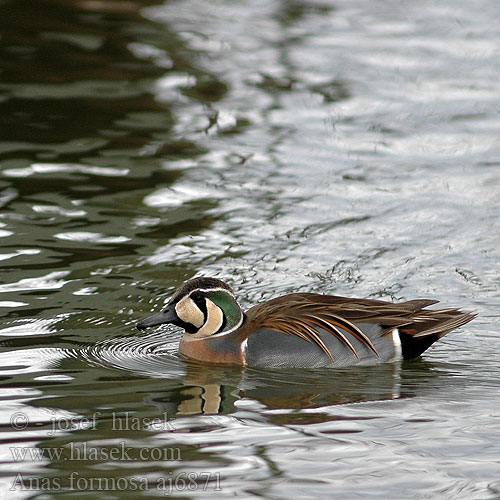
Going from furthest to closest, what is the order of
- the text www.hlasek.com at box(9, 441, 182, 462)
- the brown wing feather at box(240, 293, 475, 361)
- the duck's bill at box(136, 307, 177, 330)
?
the duck's bill at box(136, 307, 177, 330) → the brown wing feather at box(240, 293, 475, 361) → the text www.hlasek.com at box(9, 441, 182, 462)

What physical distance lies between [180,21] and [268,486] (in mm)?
14916

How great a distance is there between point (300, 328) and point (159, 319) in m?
1.15

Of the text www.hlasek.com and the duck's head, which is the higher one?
the duck's head

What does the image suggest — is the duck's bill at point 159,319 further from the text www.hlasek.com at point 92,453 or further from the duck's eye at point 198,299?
the text www.hlasek.com at point 92,453

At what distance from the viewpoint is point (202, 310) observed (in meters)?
9.21

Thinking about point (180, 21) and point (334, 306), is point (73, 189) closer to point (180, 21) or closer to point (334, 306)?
point (334, 306)

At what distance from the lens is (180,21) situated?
2056cm

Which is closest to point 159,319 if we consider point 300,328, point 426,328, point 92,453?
point 300,328

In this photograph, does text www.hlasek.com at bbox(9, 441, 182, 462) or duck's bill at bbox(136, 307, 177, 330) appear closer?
text www.hlasek.com at bbox(9, 441, 182, 462)

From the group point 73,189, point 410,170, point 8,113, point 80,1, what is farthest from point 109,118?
point 80,1

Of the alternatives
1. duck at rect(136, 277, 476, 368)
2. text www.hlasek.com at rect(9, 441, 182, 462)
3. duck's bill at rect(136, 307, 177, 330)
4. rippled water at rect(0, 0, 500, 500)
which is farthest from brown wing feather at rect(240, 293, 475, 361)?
text www.hlasek.com at rect(9, 441, 182, 462)

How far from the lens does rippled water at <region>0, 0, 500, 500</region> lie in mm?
7285

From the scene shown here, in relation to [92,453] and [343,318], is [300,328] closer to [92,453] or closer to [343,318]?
[343,318]

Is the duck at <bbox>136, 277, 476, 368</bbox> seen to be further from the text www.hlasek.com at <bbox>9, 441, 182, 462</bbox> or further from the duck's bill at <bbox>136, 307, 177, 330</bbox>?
the text www.hlasek.com at <bbox>9, 441, 182, 462</bbox>
